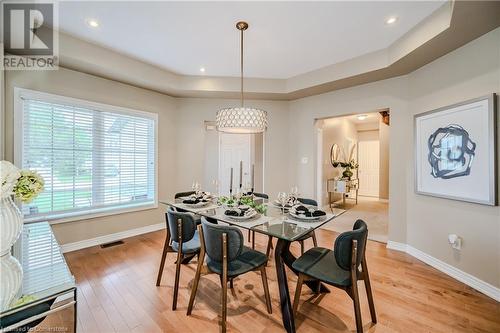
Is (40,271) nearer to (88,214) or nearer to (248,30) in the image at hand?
(88,214)

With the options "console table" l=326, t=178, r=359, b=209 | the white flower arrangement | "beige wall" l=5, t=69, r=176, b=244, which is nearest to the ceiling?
"beige wall" l=5, t=69, r=176, b=244

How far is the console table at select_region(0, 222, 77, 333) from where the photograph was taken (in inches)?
38.8

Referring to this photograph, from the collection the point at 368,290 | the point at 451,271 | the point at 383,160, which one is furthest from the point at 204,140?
the point at 383,160

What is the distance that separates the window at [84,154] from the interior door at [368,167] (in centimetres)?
725

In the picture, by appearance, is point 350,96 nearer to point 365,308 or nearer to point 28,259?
point 365,308

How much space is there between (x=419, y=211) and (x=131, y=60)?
15.9ft

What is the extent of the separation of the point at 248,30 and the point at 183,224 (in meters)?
2.34

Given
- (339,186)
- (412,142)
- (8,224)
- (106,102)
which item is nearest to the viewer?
(8,224)

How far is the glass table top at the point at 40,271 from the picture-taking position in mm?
1030

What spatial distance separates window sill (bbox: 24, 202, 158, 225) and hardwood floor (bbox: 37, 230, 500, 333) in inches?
24.9

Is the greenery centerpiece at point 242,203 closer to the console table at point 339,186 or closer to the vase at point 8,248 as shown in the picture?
the vase at point 8,248

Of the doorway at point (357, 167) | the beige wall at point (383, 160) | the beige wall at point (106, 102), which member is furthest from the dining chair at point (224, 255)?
the beige wall at point (383, 160)

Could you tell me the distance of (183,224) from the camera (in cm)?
200

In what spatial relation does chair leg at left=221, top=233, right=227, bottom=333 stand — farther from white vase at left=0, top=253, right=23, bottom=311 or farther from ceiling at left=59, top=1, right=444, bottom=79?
ceiling at left=59, top=1, right=444, bottom=79
